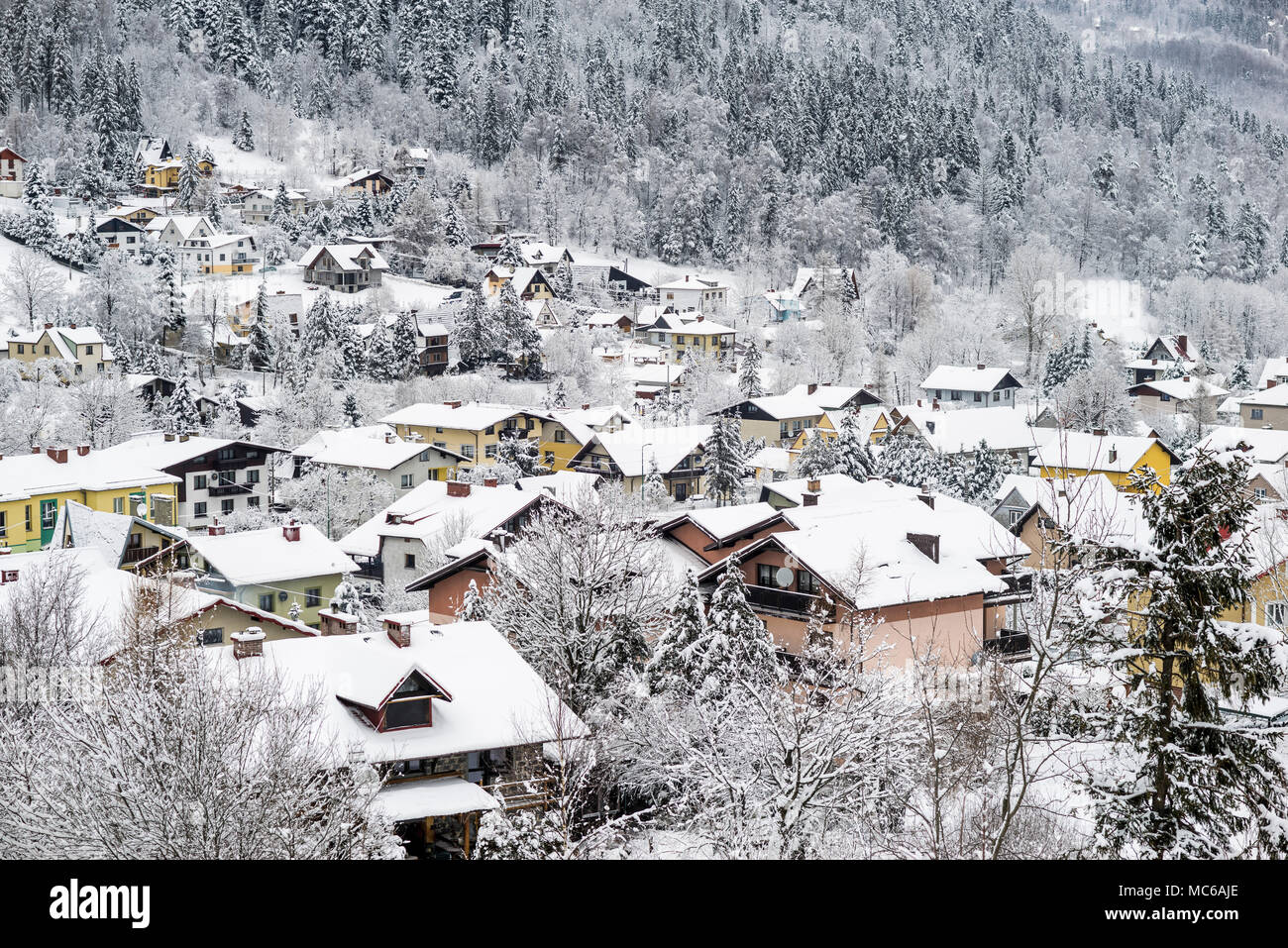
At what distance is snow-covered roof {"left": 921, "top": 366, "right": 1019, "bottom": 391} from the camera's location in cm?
5522

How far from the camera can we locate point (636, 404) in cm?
5425

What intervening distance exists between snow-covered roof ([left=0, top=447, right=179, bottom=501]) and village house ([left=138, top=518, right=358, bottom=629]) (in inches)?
328

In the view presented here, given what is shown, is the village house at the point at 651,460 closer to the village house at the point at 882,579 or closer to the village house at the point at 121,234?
the village house at the point at 882,579

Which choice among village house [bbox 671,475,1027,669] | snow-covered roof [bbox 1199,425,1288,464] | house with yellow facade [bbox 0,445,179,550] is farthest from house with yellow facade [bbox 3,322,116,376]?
snow-covered roof [bbox 1199,425,1288,464]

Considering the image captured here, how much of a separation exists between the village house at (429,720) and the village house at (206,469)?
22.1 metres

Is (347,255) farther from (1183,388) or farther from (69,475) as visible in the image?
(1183,388)

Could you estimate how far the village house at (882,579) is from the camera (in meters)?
19.8

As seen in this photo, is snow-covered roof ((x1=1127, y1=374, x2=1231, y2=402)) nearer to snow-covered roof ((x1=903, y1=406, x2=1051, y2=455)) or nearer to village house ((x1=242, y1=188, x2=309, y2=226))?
snow-covered roof ((x1=903, y1=406, x2=1051, y2=455))

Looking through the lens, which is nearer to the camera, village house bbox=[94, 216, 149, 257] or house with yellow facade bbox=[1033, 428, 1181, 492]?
house with yellow facade bbox=[1033, 428, 1181, 492]

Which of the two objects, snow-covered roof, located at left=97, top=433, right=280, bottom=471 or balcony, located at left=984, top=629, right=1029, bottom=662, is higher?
snow-covered roof, located at left=97, top=433, right=280, bottom=471

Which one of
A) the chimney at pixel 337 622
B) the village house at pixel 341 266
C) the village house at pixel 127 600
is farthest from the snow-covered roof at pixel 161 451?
the village house at pixel 341 266

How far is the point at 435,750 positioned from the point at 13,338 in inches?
1701

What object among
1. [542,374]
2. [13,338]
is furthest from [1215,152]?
[13,338]

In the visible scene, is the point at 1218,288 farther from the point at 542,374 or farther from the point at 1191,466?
the point at 1191,466
